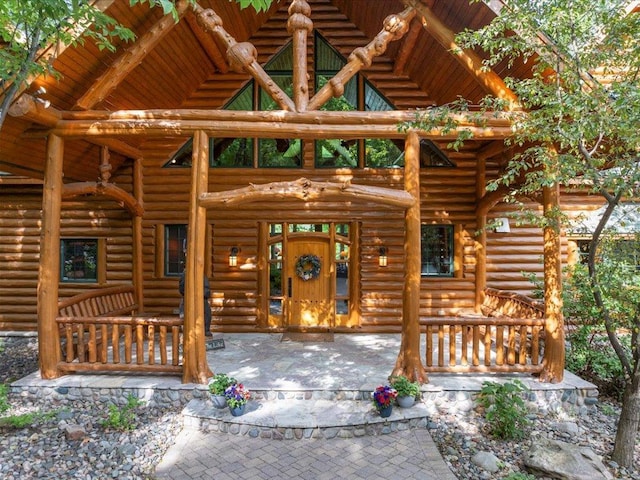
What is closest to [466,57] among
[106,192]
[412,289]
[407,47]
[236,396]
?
[407,47]

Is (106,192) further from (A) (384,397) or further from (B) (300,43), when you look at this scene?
(A) (384,397)

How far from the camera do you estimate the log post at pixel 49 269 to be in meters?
5.36

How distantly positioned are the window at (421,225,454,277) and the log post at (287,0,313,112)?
426cm

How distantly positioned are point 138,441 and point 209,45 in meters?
6.60

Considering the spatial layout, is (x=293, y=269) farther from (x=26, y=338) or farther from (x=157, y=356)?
(x=26, y=338)

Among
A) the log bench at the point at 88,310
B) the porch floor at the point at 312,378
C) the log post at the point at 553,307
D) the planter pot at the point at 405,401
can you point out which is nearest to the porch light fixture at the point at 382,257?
the porch floor at the point at 312,378

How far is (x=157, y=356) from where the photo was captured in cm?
612

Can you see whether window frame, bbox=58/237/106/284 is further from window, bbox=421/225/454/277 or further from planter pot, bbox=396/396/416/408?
window, bbox=421/225/454/277

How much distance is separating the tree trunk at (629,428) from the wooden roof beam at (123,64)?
754 centimetres

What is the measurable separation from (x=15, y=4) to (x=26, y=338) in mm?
7268

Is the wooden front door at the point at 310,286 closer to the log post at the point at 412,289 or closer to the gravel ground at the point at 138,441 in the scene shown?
the log post at the point at 412,289

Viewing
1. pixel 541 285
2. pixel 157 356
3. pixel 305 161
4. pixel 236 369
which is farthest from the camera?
pixel 305 161

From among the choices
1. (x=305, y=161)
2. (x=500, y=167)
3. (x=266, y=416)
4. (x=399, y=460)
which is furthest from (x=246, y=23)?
(x=399, y=460)

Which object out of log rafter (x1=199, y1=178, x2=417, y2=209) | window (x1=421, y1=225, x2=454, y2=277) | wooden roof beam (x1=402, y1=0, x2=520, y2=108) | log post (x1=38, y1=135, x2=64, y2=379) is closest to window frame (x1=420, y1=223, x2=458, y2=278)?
window (x1=421, y1=225, x2=454, y2=277)
